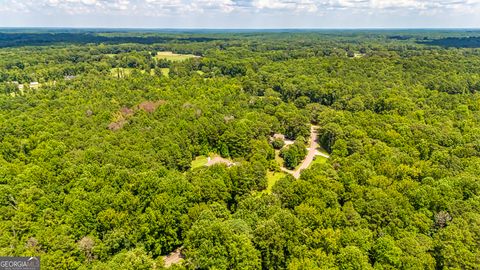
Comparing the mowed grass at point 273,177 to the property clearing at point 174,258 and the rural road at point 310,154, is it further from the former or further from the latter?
the property clearing at point 174,258

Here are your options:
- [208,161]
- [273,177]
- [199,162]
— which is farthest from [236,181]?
[199,162]

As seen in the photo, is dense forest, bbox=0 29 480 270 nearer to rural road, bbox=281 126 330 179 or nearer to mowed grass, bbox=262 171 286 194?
mowed grass, bbox=262 171 286 194

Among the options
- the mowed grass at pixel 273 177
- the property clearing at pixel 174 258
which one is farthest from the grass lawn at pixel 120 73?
the property clearing at pixel 174 258

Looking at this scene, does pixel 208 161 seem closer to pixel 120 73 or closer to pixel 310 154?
pixel 310 154

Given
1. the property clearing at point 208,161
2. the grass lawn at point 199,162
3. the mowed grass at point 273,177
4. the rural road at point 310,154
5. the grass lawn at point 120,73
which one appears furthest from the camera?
the grass lawn at point 120,73

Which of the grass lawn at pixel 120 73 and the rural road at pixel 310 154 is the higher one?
the grass lawn at pixel 120 73

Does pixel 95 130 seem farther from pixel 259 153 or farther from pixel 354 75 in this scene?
pixel 354 75

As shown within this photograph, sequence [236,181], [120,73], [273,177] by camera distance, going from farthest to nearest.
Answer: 1. [120,73]
2. [273,177]
3. [236,181]

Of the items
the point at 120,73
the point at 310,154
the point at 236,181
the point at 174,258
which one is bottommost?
the point at 174,258
